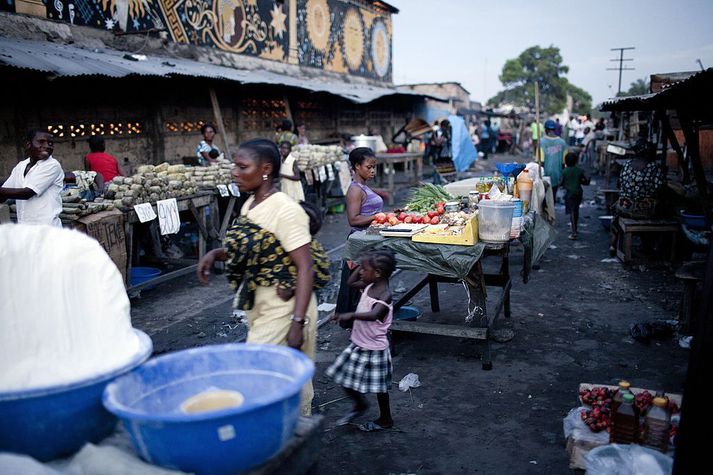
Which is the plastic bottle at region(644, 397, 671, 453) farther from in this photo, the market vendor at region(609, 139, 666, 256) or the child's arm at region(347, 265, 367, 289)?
the market vendor at region(609, 139, 666, 256)

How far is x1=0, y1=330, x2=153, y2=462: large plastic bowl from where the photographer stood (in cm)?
168

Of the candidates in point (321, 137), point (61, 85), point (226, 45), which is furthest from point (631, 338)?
point (321, 137)

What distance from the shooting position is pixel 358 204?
5.21m

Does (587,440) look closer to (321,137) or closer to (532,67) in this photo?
(321,137)

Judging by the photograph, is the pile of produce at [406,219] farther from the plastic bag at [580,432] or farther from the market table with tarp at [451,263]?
the plastic bag at [580,432]

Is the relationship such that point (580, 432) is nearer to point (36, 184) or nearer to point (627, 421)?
point (627, 421)

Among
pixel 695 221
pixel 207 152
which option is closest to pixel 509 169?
pixel 695 221

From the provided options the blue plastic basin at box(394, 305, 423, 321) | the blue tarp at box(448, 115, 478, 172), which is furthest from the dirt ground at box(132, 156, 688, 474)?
the blue tarp at box(448, 115, 478, 172)

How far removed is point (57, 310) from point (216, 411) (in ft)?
2.58

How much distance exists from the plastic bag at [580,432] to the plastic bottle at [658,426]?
25cm

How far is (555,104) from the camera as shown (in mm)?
57250

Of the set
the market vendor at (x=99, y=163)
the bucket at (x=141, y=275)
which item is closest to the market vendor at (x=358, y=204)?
the bucket at (x=141, y=275)

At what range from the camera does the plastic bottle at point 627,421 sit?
3.05 m

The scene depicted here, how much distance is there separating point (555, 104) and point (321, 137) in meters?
45.7
